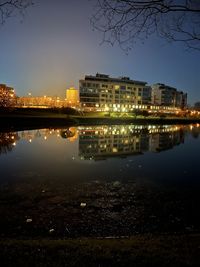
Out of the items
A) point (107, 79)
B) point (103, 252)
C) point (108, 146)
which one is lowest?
point (108, 146)

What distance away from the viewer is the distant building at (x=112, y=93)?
160m

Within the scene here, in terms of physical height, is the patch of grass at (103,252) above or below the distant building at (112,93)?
below

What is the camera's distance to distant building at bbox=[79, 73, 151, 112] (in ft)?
527

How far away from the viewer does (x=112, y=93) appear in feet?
568

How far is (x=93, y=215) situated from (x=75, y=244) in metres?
3.92

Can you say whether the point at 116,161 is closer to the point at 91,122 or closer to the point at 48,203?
the point at 48,203

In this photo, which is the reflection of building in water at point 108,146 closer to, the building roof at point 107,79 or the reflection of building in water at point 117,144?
the reflection of building in water at point 117,144

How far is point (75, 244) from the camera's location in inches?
251

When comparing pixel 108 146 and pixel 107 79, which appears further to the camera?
pixel 107 79

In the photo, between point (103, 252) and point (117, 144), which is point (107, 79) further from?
point (103, 252)

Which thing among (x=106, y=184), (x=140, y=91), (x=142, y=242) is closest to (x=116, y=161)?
(x=106, y=184)

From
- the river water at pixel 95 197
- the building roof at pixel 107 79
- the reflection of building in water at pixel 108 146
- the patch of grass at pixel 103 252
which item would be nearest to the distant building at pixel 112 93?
the building roof at pixel 107 79

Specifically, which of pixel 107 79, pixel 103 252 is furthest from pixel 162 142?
pixel 107 79

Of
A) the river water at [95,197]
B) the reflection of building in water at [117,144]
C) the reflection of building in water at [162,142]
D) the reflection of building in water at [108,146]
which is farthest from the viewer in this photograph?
the reflection of building in water at [162,142]
